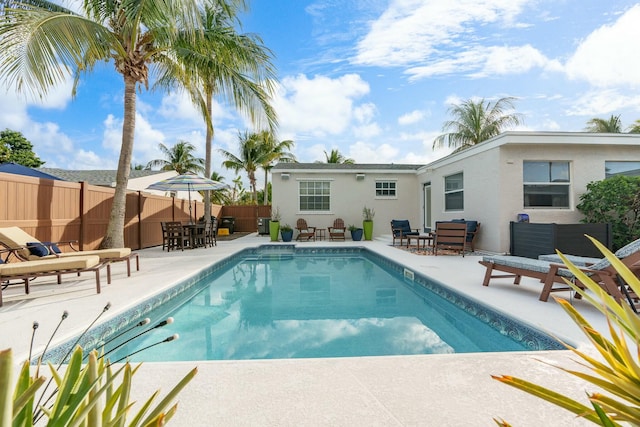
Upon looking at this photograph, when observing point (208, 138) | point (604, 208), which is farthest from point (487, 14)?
point (208, 138)

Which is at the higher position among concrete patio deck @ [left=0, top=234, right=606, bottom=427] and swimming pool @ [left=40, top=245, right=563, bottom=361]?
concrete patio deck @ [left=0, top=234, right=606, bottom=427]

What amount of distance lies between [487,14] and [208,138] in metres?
10.8

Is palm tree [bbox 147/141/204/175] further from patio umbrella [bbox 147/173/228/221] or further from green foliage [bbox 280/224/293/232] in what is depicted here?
patio umbrella [bbox 147/173/228/221]

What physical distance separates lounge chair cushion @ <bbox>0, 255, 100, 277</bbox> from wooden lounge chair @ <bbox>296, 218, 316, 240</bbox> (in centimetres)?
926

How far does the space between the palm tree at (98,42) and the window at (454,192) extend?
901cm

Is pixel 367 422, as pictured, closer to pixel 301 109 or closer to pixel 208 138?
pixel 301 109

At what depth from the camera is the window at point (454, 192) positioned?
35.7ft

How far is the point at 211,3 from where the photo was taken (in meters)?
7.82

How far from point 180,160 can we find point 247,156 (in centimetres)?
739

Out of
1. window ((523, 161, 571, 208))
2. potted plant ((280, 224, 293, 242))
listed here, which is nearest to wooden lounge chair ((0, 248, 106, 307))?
potted plant ((280, 224, 293, 242))

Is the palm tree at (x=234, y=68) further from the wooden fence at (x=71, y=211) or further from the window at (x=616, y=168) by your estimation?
the window at (x=616, y=168)

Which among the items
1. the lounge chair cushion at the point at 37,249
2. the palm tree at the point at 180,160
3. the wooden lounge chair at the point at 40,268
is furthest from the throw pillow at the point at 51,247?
the palm tree at the point at 180,160

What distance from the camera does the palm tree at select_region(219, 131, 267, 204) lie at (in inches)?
1049

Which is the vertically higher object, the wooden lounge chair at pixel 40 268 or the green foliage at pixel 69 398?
the green foliage at pixel 69 398
